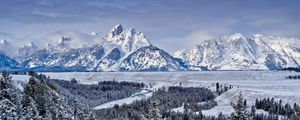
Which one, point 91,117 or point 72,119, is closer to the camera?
point 72,119

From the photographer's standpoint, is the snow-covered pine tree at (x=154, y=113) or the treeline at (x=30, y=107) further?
the treeline at (x=30, y=107)

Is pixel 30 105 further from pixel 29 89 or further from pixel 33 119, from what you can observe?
pixel 29 89

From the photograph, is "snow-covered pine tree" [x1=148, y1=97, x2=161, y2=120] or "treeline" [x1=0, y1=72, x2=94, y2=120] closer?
"snow-covered pine tree" [x1=148, y1=97, x2=161, y2=120]

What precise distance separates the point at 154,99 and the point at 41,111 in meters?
29.4

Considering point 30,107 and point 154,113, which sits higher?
point 30,107

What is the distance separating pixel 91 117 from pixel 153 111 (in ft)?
113

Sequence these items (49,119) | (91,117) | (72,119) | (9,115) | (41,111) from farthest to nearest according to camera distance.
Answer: (91,117)
(72,119)
(41,111)
(49,119)
(9,115)

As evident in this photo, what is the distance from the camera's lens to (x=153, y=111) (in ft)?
168

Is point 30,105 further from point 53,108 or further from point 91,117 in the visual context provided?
point 91,117

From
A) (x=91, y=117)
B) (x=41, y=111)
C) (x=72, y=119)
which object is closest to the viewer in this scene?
(x=41, y=111)

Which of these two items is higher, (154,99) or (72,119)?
(154,99)

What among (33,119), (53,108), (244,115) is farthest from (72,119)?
(244,115)

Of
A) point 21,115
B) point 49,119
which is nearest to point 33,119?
point 21,115

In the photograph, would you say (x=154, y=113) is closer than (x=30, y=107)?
Yes
